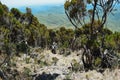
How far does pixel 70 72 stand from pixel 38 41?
37.3 metres

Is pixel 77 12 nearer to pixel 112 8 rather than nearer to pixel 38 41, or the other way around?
pixel 112 8

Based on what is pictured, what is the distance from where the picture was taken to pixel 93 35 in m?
26.9

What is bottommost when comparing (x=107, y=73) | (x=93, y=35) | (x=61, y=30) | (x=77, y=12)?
(x=61, y=30)

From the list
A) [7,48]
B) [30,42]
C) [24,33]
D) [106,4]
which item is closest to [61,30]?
[30,42]

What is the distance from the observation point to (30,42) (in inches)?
2454

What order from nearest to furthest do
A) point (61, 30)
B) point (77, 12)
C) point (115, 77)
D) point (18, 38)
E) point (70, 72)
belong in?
point (115, 77) < point (70, 72) < point (77, 12) < point (18, 38) < point (61, 30)

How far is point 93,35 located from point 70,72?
14.5ft

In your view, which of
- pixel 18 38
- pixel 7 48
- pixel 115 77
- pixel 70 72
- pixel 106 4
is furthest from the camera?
pixel 18 38

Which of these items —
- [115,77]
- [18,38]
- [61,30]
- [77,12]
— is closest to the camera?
[115,77]

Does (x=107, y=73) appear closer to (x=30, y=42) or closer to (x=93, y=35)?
(x=93, y=35)

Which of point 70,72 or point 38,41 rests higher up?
point 70,72

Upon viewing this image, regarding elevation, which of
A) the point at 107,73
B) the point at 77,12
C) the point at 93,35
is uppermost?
the point at 77,12

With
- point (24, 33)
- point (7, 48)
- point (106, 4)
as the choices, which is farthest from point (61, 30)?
point (106, 4)

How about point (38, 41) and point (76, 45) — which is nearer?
point (76, 45)
